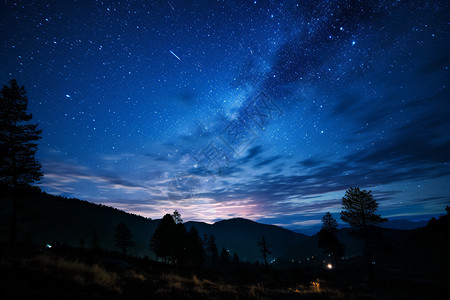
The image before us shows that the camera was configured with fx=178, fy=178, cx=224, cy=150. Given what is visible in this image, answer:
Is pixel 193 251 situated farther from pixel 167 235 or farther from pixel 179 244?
pixel 167 235

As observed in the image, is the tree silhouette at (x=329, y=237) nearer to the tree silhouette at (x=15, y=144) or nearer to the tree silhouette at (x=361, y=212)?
the tree silhouette at (x=361, y=212)

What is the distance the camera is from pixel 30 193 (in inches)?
566

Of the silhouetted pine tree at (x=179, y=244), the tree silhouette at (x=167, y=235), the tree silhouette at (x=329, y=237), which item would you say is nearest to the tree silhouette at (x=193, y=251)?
the silhouetted pine tree at (x=179, y=244)

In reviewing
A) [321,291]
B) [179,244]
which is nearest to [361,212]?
A: [321,291]

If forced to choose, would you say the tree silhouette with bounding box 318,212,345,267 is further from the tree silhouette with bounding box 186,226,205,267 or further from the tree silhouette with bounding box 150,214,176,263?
the tree silhouette with bounding box 150,214,176,263

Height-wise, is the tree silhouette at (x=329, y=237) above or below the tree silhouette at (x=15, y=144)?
below

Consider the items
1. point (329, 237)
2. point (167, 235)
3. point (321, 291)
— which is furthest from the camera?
point (329, 237)

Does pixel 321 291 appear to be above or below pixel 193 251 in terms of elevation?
above

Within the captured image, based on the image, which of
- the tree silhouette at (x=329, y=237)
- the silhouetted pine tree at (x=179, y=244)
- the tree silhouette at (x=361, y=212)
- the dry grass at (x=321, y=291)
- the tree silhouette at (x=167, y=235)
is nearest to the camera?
the dry grass at (x=321, y=291)

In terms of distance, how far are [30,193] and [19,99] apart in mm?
7596

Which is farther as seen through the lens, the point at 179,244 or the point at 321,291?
the point at 179,244

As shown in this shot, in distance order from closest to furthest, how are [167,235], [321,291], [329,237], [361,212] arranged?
[321,291] → [361,212] → [167,235] → [329,237]

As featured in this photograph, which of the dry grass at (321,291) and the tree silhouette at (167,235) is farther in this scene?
the tree silhouette at (167,235)

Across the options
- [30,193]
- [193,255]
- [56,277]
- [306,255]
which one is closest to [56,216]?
[193,255]
